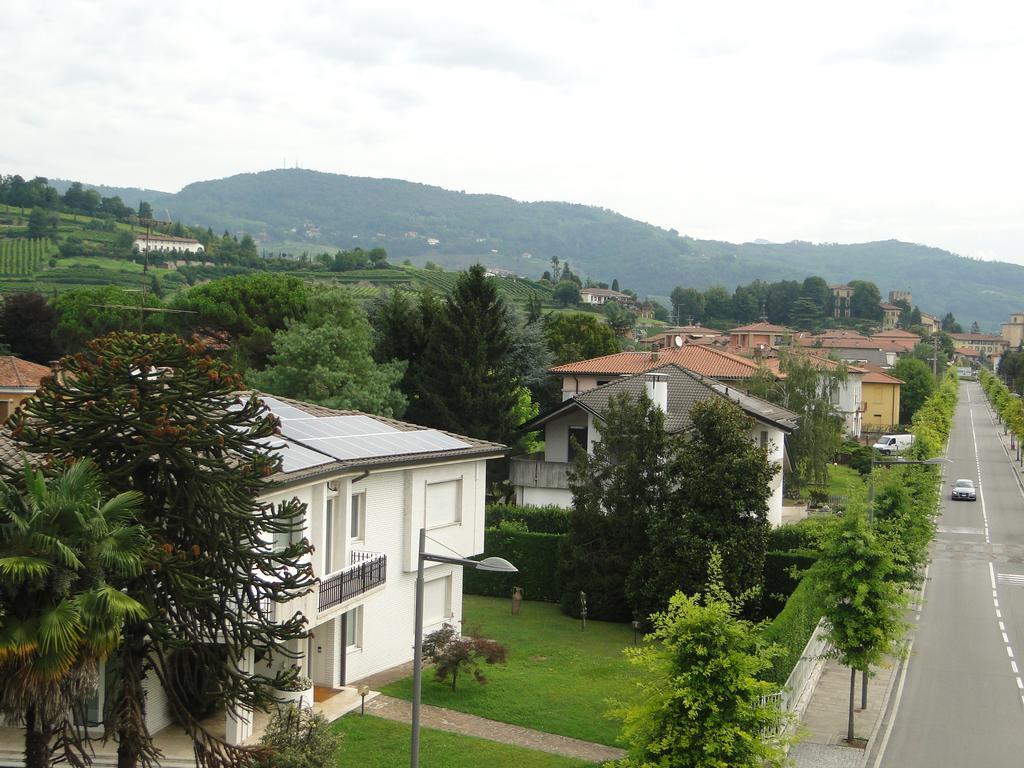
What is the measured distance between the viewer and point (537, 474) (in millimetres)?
46969

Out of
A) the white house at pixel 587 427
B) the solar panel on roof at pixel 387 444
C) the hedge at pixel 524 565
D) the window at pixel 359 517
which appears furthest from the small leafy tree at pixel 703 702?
the white house at pixel 587 427

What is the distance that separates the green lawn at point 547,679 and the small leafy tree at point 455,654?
47cm

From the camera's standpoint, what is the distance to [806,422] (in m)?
63.9

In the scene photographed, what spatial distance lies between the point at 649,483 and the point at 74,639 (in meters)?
23.8

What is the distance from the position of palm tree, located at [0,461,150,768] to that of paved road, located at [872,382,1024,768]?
54.7 ft

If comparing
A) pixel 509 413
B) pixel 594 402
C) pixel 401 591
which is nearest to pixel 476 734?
pixel 401 591

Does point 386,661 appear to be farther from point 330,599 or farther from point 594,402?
point 594,402

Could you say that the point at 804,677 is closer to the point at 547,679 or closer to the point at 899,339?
the point at 547,679

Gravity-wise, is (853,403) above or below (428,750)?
above

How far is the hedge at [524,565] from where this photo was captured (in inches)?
1505

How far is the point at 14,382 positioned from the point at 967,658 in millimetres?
37077

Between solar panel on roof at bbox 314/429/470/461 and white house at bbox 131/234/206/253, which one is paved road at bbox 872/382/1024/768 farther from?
white house at bbox 131/234/206/253

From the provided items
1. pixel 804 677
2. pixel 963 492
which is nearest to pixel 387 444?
pixel 804 677

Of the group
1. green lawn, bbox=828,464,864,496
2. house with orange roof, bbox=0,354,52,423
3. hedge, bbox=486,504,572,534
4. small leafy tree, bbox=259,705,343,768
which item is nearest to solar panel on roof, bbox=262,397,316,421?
small leafy tree, bbox=259,705,343,768
